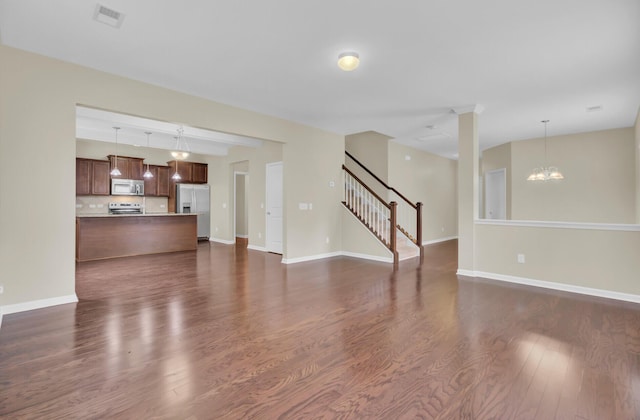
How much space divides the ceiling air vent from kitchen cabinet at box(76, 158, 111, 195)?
6211 mm

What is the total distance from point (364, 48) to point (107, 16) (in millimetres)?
2292

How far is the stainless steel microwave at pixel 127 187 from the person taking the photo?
816 centimetres

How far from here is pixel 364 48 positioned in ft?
10.4

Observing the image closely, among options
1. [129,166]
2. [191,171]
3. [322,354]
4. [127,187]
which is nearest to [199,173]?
[191,171]

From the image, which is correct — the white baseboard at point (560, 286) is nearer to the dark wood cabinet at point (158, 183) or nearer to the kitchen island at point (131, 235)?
the kitchen island at point (131, 235)

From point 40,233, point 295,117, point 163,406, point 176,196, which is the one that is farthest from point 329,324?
point 176,196

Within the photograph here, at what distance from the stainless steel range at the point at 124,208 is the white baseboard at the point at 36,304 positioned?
→ 552cm

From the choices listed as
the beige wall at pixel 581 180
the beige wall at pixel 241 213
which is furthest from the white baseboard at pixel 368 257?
the beige wall at pixel 241 213

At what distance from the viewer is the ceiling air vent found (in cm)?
255

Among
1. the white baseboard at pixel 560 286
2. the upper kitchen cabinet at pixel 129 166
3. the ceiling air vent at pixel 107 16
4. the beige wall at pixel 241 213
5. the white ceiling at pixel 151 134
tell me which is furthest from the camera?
the beige wall at pixel 241 213

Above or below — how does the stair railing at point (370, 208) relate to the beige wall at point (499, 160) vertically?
below

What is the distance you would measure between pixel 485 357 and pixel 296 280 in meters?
2.78

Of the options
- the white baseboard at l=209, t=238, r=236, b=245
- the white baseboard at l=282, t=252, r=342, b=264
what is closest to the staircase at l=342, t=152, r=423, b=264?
the white baseboard at l=282, t=252, r=342, b=264

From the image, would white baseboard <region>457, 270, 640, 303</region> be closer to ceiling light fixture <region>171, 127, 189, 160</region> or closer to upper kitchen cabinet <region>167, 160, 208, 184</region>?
ceiling light fixture <region>171, 127, 189, 160</region>
